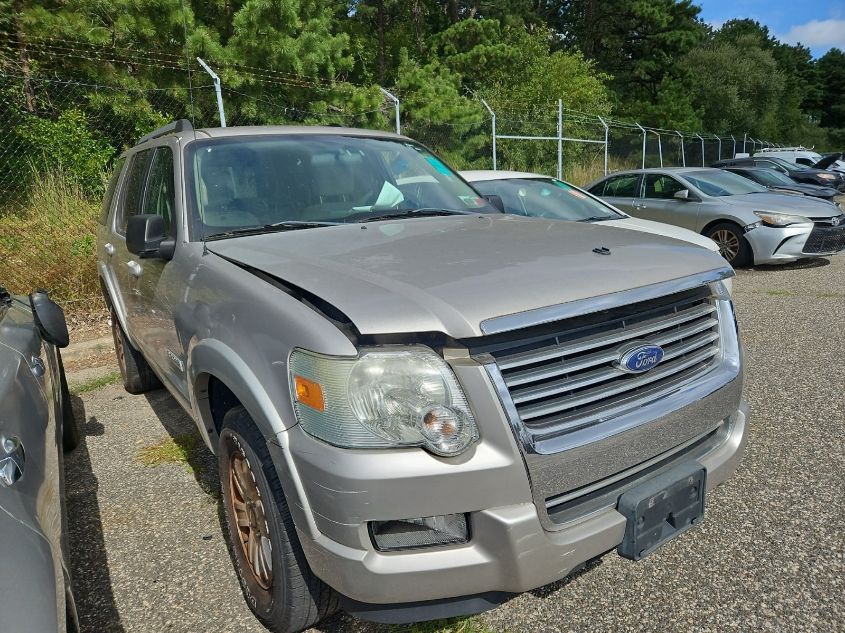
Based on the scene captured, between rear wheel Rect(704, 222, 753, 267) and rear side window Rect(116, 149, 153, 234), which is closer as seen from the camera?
rear side window Rect(116, 149, 153, 234)

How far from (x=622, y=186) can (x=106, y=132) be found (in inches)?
390

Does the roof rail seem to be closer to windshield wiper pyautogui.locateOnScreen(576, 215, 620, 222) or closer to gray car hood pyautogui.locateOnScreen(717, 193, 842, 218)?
windshield wiper pyautogui.locateOnScreen(576, 215, 620, 222)

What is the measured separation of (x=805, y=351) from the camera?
5070 mm

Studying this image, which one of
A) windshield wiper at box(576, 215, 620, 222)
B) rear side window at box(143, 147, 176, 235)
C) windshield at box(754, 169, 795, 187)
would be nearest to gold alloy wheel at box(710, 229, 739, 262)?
windshield wiper at box(576, 215, 620, 222)

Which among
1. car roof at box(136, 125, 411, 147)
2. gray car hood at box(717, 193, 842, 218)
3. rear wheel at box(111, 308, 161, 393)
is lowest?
rear wheel at box(111, 308, 161, 393)

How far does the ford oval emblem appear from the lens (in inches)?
76.0

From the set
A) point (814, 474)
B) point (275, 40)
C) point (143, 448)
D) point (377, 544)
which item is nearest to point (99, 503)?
point (143, 448)

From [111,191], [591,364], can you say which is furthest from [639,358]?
[111,191]

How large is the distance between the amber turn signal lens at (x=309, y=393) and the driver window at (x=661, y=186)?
9.04m

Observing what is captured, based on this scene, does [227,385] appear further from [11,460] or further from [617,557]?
[617,557]

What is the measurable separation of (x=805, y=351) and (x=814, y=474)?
239 cm

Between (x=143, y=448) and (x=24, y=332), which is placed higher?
(x=24, y=332)

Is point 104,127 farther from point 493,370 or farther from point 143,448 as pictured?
point 493,370

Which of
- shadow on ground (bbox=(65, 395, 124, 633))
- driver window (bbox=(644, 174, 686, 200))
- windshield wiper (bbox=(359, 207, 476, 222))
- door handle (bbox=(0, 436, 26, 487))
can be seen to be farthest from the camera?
driver window (bbox=(644, 174, 686, 200))
